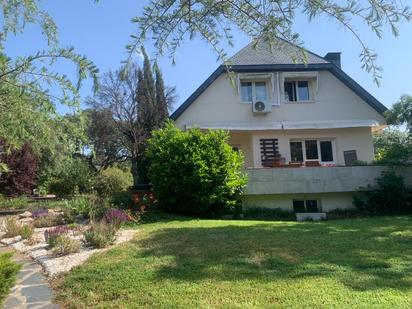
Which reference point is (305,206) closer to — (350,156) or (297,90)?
(350,156)

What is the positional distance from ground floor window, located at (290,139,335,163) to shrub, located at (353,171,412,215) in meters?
5.21

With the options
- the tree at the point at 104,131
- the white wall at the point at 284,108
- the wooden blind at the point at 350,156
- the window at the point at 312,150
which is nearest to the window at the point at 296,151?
the window at the point at 312,150

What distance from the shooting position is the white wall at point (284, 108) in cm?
2095

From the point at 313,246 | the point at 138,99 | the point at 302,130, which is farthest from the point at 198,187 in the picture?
the point at 138,99

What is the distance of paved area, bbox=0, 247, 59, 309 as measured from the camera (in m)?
6.09

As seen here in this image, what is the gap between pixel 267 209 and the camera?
16469mm

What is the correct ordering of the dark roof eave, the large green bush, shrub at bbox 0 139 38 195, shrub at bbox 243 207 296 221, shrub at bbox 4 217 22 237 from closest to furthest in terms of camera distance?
shrub at bbox 4 217 22 237
the large green bush
shrub at bbox 243 207 296 221
the dark roof eave
shrub at bbox 0 139 38 195

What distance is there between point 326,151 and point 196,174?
33.1ft

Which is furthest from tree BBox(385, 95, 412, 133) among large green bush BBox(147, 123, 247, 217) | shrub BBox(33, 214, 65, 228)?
shrub BBox(33, 214, 65, 228)

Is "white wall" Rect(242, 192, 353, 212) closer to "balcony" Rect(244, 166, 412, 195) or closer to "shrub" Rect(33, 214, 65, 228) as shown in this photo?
"balcony" Rect(244, 166, 412, 195)

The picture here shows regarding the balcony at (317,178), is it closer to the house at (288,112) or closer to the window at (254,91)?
the house at (288,112)

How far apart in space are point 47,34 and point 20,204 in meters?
20.4

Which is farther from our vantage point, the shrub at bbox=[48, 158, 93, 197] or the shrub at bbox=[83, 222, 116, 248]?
the shrub at bbox=[48, 158, 93, 197]

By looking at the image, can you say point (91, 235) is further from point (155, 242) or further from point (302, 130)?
point (302, 130)
